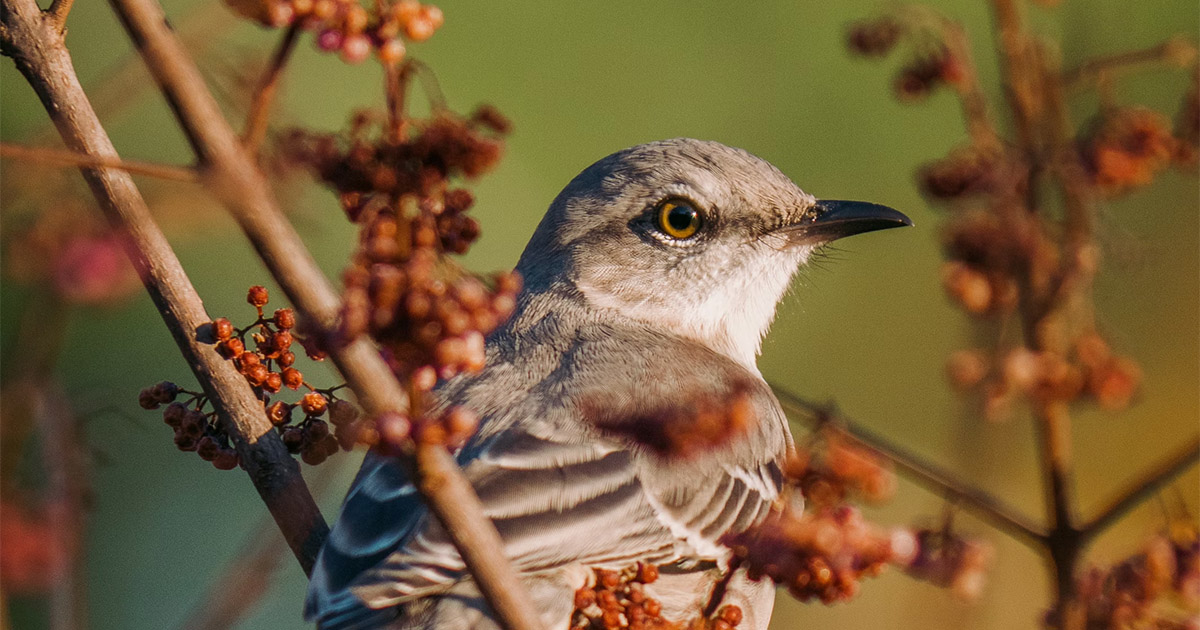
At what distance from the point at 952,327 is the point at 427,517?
5192mm

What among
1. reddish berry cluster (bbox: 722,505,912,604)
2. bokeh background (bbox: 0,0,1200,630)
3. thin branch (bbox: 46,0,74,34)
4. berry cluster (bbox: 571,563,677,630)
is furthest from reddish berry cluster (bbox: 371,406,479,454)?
bokeh background (bbox: 0,0,1200,630)

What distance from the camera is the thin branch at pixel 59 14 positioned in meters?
2.80

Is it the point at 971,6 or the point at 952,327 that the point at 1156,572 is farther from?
the point at 971,6

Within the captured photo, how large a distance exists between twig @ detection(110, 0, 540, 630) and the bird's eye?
3.17 meters

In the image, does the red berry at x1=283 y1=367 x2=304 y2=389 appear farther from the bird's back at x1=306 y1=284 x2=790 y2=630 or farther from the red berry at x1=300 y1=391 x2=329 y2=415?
the bird's back at x1=306 y1=284 x2=790 y2=630

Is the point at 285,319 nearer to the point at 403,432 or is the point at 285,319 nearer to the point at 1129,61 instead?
the point at 403,432

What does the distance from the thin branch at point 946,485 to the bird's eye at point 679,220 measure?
2.12 metres

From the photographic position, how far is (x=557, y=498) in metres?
3.59

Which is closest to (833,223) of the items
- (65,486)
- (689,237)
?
(689,237)

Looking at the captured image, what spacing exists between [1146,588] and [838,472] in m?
0.68

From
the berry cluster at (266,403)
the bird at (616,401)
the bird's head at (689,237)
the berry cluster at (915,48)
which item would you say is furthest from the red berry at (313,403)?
the berry cluster at (915,48)

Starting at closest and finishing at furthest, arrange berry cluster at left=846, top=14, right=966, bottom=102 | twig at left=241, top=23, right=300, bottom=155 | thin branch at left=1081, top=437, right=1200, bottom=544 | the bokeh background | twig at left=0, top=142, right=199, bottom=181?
1. twig at left=0, top=142, right=199, bottom=181
2. twig at left=241, top=23, right=300, bottom=155
3. thin branch at left=1081, top=437, right=1200, bottom=544
4. berry cluster at left=846, top=14, right=966, bottom=102
5. the bokeh background

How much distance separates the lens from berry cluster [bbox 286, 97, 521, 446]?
203cm

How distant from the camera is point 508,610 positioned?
2.14 metres
